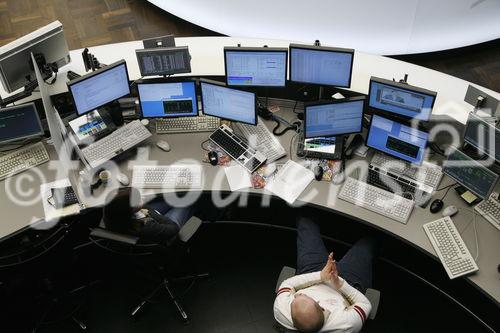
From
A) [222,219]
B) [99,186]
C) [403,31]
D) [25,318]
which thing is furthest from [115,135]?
[403,31]

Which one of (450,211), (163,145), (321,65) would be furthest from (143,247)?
(450,211)

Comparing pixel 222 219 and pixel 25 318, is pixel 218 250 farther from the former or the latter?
pixel 25 318

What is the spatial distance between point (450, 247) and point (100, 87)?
8.02 ft

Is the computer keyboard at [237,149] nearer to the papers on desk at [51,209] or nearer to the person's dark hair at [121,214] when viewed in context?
the person's dark hair at [121,214]

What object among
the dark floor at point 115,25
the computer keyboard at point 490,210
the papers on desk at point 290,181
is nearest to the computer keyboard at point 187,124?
the papers on desk at point 290,181

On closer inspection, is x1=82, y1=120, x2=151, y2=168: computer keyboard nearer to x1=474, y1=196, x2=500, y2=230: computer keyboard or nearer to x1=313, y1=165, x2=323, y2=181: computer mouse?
x1=313, y1=165, x2=323, y2=181: computer mouse

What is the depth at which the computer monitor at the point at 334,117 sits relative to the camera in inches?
126

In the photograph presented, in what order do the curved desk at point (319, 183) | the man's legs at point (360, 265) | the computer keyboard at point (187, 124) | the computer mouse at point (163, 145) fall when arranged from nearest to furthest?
the curved desk at point (319, 183) → the man's legs at point (360, 265) → the computer mouse at point (163, 145) → the computer keyboard at point (187, 124)

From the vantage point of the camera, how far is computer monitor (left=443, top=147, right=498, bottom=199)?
2891 mm

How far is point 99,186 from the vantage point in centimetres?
334

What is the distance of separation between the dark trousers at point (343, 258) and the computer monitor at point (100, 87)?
1567 millimetres

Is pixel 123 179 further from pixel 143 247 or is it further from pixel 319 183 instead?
pixel 319 183

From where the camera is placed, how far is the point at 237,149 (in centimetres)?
347

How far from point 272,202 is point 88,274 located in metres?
1.49
